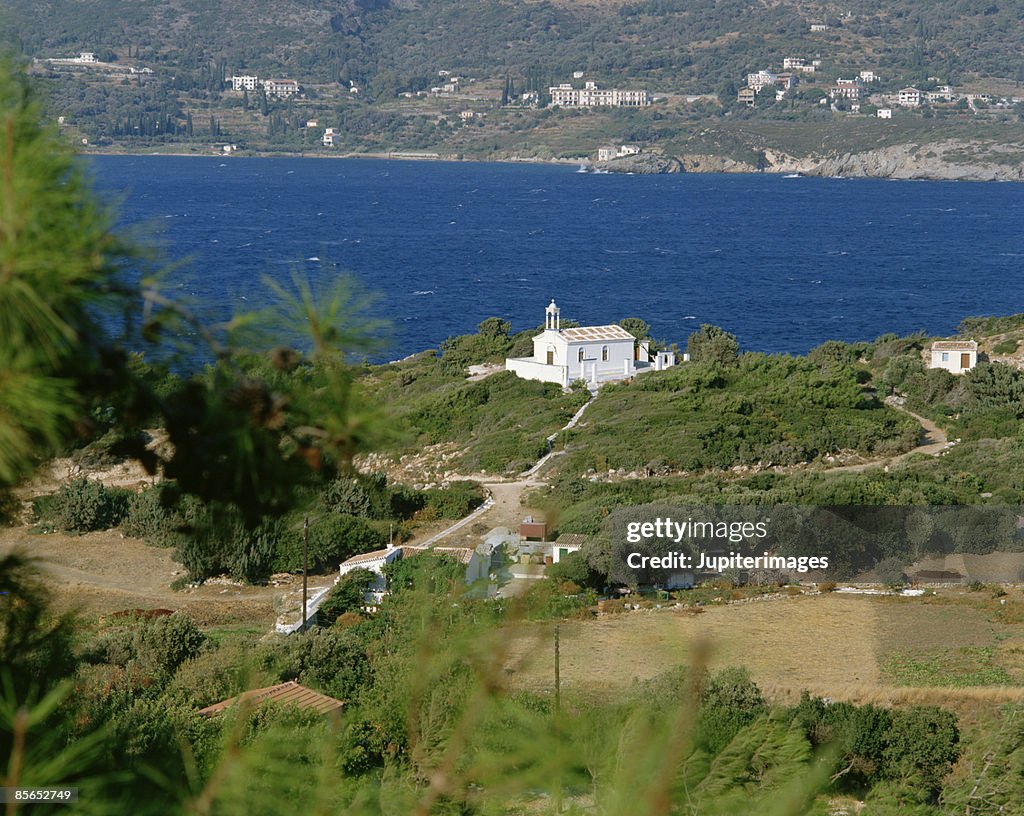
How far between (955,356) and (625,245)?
172ft

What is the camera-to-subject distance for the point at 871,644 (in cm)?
1692

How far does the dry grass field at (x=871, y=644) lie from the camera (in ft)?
47.7

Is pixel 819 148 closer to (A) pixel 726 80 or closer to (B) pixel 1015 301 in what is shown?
(A) pixel 726 80

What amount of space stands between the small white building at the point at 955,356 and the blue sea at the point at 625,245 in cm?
1453

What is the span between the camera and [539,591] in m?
2.16

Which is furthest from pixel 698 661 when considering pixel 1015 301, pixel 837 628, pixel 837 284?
pixel 837 284

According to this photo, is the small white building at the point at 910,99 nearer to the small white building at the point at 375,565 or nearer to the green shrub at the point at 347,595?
the small white building at the point at 375,565

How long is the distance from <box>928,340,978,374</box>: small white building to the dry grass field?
50.8 feet

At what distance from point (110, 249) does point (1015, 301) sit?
64382mm

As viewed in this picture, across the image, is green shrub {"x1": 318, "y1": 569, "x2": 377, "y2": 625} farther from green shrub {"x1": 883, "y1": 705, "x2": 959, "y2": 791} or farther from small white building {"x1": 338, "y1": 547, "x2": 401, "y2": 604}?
green shrub {"x1": 883, "y1": 705, "x2": 959, "y2": 791}

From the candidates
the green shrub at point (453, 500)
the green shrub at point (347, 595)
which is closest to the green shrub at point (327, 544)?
the green shrub at point (347, 595)

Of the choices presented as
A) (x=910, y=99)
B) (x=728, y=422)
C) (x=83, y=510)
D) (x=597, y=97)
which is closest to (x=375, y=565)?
(x=83, y=510)

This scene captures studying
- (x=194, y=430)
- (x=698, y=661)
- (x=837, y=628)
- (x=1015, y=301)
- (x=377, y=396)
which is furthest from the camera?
(x=1015, y=301)

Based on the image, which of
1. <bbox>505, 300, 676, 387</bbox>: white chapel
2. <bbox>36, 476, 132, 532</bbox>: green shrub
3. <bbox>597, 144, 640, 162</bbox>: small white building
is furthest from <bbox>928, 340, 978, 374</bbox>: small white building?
<bbox>597, 144, 640, 162</bbox>: small white building
